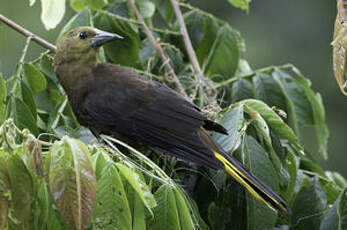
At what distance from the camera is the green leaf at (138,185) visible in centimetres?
198

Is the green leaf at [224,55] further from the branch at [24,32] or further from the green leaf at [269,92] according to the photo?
the branch at [24,32]

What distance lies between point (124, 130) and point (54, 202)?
1.32 metres


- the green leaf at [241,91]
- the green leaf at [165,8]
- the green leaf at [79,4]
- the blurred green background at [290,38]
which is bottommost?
the blurred green background at [290,38]

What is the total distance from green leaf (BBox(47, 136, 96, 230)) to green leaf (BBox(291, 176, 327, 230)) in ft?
4.32

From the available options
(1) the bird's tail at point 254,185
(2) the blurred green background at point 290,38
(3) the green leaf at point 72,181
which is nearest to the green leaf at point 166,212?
(3) the green leaf at point 72,181

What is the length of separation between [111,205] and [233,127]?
35.4 inches

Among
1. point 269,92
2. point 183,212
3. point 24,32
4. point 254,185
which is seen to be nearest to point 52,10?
point 24,32

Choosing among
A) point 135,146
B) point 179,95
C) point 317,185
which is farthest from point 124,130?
point 317,185

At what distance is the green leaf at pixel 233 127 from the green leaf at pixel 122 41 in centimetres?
84

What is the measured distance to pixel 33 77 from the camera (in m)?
3.05

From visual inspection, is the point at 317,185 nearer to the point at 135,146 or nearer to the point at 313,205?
the point at 313,205

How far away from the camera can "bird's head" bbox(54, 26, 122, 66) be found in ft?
10.7

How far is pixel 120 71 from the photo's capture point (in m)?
3.29

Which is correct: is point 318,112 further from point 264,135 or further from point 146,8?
point 146,8
